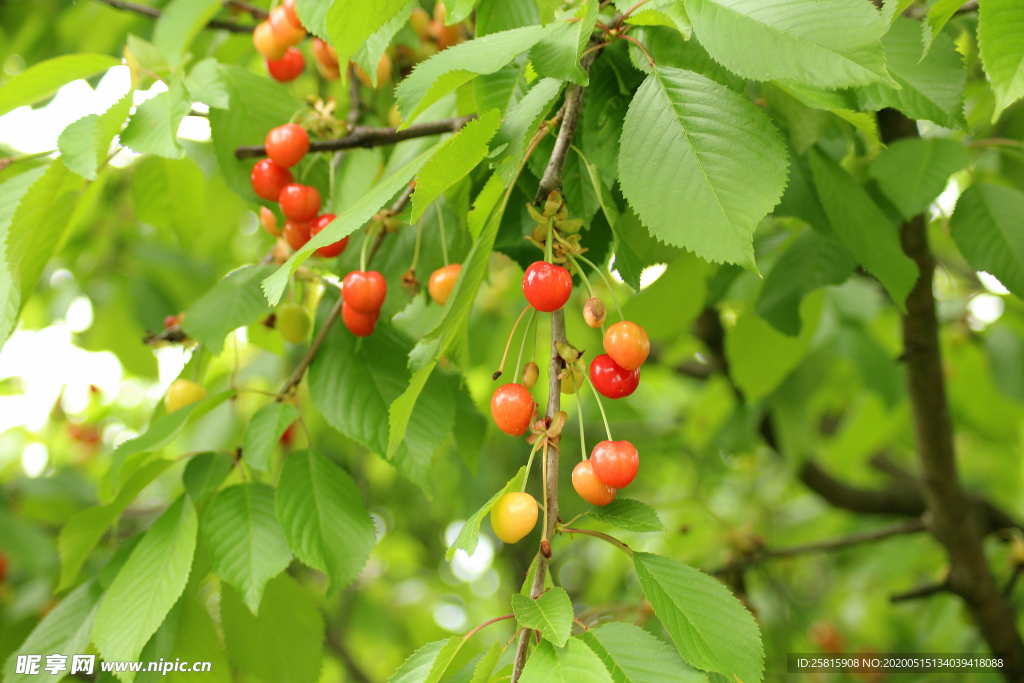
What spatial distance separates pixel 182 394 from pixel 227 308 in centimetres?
19

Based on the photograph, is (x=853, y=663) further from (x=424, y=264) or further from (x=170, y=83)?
(x=170, y=83)

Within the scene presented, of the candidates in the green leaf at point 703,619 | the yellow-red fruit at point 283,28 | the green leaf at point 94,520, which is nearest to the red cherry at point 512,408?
the green leaf at point 703,619

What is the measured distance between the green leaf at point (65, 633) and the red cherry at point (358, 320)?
612mm

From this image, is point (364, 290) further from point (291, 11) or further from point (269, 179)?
point (291, 11)

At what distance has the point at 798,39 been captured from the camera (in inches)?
26.2

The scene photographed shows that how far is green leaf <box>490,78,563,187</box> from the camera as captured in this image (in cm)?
70

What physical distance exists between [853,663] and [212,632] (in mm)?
2395

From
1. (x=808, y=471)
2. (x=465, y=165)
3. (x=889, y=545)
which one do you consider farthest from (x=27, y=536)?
(x=889, y=545)

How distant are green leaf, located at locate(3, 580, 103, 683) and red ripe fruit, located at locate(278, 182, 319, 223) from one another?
699 mm

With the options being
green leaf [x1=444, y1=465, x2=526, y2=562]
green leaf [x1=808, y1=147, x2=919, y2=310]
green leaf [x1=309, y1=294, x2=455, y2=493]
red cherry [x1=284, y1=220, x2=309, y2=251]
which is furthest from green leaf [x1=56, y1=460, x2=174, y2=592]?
green leaf [x1=808, y1=147, x2=919, y2=310]

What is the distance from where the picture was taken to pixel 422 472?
3.19ft

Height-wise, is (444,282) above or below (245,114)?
below

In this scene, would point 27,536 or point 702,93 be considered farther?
point 27,536

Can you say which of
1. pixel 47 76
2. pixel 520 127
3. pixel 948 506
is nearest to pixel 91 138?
pixel 47 76
